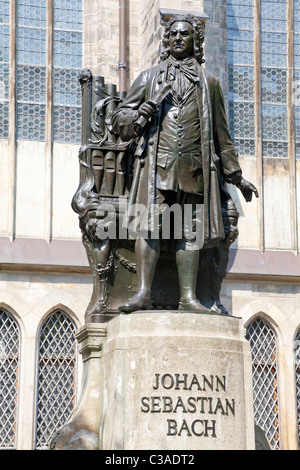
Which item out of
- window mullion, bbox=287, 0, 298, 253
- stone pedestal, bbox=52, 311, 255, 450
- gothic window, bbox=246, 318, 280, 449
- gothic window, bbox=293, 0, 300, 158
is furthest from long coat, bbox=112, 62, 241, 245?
gothic window, bbox=293, 0, 300, 158

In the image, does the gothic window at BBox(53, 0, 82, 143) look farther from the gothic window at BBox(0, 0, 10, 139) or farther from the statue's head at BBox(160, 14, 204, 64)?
the statue's head at BBox(160, 14, 204, 64)

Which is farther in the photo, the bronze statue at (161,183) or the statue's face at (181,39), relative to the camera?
the statue's face at (181,39)

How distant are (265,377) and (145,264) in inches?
333

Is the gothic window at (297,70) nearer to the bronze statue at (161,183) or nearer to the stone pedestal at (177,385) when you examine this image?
the bronze statue at (161,183)

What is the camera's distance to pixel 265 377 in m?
14.6

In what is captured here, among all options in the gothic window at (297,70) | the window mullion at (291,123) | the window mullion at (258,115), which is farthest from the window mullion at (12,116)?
the gothic window at (297,70)

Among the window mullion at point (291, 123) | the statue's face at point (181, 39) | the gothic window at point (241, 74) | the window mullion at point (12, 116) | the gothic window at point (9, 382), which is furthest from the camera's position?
the gothic window at point (241, 74)

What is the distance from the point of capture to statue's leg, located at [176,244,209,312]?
6562 mm

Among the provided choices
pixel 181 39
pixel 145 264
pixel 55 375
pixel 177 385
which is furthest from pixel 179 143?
pixel 55 375

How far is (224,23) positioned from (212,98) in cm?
914

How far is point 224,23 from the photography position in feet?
51.3

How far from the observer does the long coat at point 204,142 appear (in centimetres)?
663

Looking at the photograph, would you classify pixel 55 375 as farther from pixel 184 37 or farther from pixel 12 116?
pixel 184 37

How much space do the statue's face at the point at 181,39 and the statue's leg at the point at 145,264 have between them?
4.73ft
